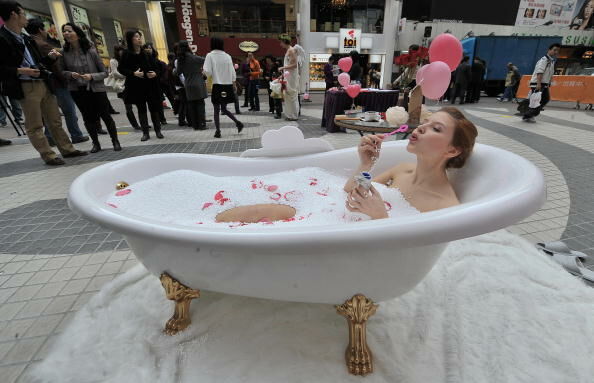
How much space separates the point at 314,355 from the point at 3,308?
58.1 inches

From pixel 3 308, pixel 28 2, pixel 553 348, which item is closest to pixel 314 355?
pixel 553 348

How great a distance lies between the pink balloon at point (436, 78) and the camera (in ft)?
4.70

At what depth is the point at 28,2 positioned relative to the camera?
36.3 feet

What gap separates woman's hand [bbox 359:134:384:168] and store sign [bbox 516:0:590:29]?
18001 mm

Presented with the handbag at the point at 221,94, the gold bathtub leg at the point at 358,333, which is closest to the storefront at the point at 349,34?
the handbag at the point at 221,94

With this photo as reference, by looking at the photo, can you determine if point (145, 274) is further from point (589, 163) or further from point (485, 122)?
point (485, 122)

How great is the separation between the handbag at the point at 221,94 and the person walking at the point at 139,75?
734 mm

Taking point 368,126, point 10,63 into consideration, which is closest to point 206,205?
Answer: point 368,126

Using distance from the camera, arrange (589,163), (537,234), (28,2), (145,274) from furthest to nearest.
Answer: (28,2) < (589,163) < (537,234) < (145,274)

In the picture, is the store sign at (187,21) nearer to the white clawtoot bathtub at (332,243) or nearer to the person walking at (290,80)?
the person walking at (290,80)

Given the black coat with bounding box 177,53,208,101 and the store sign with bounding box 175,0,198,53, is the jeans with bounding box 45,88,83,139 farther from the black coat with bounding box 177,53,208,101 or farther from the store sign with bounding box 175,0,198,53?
the store sign with bounding box 175,0,198,53

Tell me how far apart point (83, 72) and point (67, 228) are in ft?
7.11

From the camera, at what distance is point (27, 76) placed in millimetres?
2766

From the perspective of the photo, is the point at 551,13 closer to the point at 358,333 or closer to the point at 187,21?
the point at 187,21
